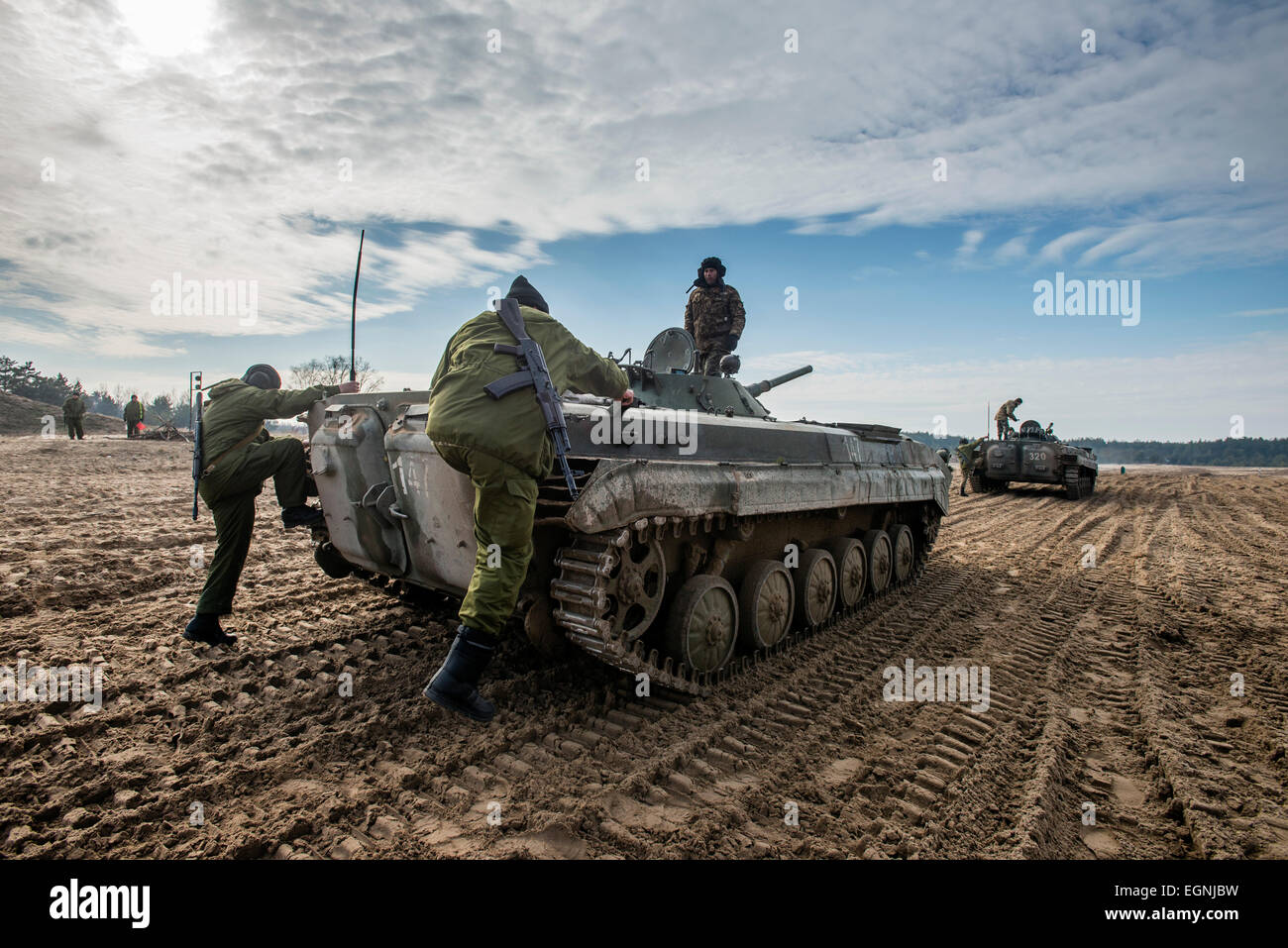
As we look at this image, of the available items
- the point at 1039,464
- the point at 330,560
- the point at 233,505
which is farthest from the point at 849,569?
the point at 1039,464

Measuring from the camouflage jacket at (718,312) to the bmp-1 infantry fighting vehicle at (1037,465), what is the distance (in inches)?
579

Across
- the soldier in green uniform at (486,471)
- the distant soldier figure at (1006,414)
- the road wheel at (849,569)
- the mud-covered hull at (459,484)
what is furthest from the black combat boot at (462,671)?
the distant soldier figure at (1006,414)

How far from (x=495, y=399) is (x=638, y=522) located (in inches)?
38.3

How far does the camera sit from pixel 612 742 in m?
3.45

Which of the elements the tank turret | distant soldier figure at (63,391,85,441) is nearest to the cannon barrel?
the tank turret

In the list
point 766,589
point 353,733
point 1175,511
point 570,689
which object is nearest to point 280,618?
point 353,733

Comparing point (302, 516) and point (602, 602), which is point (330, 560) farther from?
point (602, 602)

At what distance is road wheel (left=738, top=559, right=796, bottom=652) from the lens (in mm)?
4789

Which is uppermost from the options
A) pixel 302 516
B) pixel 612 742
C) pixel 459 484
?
pixel 459 484

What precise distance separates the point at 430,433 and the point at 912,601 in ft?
18.3

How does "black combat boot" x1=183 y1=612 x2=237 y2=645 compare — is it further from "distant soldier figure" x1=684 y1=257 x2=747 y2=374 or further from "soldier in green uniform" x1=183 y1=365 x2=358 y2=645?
"distant soldier figure" x1=684 y1=257 x2=747 y2=374

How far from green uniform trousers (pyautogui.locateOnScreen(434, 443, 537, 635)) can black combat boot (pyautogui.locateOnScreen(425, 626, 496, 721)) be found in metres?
0.07

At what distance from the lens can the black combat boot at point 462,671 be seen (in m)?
3.34

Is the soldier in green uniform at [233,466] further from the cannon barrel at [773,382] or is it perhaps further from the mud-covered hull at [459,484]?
the cannon barrel at [773,382]
